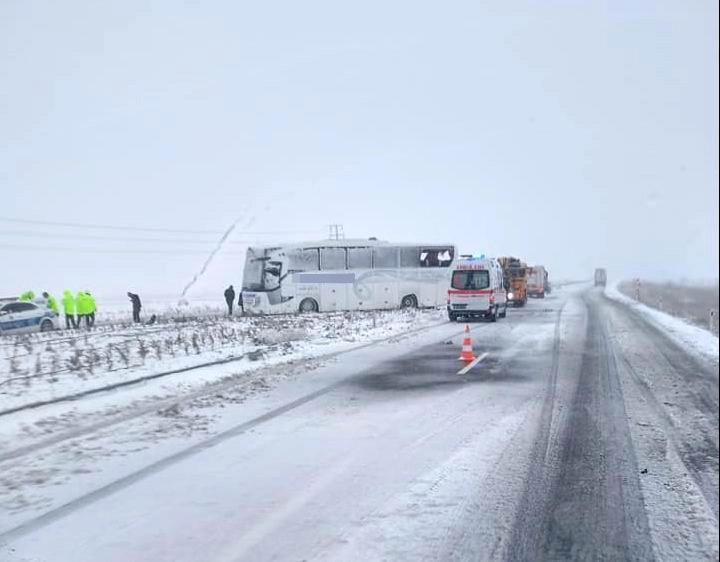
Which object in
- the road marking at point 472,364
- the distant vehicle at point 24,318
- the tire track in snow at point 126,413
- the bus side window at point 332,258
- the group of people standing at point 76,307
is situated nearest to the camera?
the tire track in snow at point 126,413

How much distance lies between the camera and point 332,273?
1293 inches

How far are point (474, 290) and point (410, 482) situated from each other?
76.7 ft

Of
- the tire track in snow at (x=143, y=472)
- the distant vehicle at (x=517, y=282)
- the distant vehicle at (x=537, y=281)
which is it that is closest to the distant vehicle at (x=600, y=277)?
the distant vehicle at (x=537, y=281)

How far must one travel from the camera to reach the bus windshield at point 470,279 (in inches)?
1133

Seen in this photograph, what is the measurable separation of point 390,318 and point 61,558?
2606cm

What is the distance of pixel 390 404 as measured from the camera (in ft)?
32.5

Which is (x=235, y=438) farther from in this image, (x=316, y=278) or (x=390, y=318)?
(x=316, y=278)

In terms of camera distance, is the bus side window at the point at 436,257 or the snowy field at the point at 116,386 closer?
the snowy field at the point at 116,386

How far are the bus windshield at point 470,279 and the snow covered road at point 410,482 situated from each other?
1745 centimetres

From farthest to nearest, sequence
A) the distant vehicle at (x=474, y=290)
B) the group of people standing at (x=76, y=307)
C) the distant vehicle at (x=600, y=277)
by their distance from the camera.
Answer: the distant vehicle at (x=600, y=277)
the distant vehicle at (x=474, y=290)
the group of people standing at (x=76, y=307)

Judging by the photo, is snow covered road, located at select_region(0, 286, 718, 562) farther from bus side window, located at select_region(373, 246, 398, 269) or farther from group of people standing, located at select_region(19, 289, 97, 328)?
bus side window, located at select_region(373, 246, 398, 269)

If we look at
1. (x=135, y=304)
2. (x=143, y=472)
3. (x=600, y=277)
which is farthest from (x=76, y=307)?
(x=600, y=277)

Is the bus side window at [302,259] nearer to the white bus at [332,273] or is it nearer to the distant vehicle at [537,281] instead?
the white bus at [332,273]

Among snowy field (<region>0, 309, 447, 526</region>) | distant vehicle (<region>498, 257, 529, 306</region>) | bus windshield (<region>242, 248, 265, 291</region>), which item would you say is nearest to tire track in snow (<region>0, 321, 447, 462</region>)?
snowy field (<region>0, 309, 447, 526</region>)
